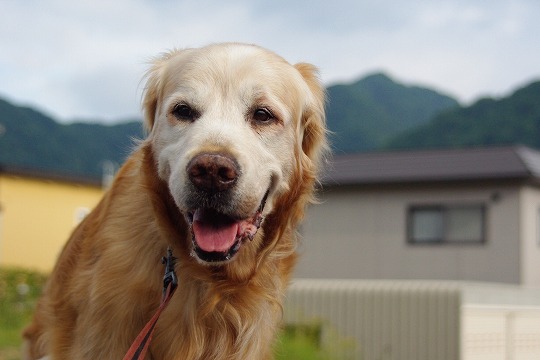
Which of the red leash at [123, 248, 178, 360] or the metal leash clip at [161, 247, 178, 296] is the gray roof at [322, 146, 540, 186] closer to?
the metal leash clip at [161, 247, 178, 296]

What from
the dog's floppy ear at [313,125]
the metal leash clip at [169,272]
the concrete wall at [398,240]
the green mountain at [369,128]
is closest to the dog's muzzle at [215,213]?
the metal leash clip at [169,272]

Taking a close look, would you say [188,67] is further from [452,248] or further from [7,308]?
[452,248]

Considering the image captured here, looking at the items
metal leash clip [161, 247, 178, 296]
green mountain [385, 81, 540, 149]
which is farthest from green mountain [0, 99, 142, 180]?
metal leash clip [161, 247, 178, 296]

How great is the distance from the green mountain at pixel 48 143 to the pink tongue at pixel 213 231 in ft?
242

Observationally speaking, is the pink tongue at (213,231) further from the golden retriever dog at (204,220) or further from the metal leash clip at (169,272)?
the metal leash clip at (169,272)

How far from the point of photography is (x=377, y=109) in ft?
359

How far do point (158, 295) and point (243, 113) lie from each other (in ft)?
2.74

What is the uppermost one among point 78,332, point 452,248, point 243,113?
point 452,248

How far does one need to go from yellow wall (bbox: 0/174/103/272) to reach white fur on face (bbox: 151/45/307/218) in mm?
20570

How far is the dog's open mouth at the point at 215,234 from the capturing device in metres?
3.14

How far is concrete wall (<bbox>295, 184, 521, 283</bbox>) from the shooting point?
19094 millimetres

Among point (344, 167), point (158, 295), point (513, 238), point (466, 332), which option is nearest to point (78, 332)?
point (158, 295)

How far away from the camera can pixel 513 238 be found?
62.0 feet

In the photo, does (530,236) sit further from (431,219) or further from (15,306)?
(15,306)
